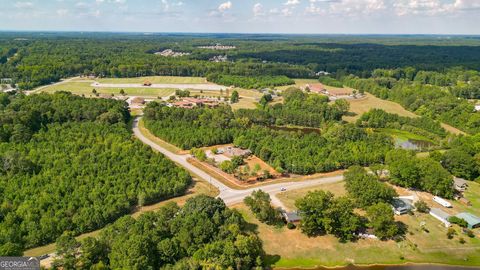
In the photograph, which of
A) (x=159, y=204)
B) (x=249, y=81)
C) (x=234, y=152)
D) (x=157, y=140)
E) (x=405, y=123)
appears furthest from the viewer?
(x=249, y=81)

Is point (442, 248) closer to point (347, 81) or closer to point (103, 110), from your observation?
point (103, 110)

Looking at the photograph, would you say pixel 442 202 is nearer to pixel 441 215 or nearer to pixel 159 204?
pixel 441 215

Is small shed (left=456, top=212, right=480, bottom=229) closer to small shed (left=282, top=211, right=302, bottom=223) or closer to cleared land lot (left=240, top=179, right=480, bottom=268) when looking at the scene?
cleared land lot (left=240, top=179, right=480, bottom=268)

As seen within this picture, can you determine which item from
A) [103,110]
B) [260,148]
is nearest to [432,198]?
[260,148]

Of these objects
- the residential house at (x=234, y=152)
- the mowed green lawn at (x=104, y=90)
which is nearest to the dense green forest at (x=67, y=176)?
the residential house at (x=234, y=152)

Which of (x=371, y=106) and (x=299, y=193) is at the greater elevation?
(x=371, y=106)

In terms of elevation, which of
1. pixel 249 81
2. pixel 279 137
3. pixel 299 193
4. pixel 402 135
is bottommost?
pixel 402 135

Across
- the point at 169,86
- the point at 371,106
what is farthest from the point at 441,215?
the point at 169,86
